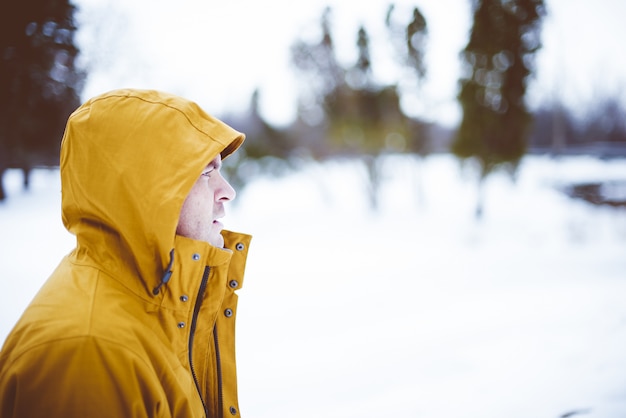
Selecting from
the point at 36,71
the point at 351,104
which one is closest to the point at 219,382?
the point at 36,71

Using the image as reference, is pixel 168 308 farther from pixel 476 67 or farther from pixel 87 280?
pixel 476 67

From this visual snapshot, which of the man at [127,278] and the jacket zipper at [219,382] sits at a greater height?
the man at [127,278]

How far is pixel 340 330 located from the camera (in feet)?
13.8

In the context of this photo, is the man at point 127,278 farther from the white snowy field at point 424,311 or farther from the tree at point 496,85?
the tree at point 496,85

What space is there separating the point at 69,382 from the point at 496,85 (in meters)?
13.8

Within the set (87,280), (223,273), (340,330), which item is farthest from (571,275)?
(87,280)

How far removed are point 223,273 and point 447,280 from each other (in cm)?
575

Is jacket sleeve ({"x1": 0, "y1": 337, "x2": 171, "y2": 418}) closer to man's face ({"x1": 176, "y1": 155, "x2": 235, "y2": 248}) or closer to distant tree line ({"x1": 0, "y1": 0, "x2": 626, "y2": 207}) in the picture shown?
man's face ({"x1": 176, "y1": 155, "x2": 235, "y2": 248})

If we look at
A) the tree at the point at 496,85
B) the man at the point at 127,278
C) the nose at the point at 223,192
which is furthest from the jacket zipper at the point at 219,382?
the tree at the point at 496,85

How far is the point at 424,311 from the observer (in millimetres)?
4703

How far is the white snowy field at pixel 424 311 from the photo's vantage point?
282 cm

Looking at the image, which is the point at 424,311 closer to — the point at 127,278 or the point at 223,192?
the point at 223,192

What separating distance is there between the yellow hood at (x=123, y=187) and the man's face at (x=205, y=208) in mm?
151

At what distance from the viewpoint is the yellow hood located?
969 millimetres
